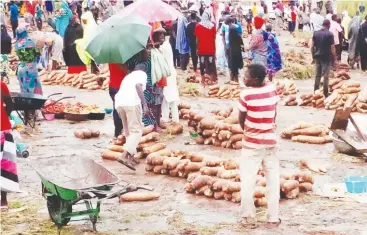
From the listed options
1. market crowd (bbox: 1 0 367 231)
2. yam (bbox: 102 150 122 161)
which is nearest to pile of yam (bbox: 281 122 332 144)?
market crowd (bbox: 1 0 367 231)

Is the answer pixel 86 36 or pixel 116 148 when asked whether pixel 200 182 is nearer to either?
pixel 116 148

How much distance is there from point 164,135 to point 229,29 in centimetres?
622

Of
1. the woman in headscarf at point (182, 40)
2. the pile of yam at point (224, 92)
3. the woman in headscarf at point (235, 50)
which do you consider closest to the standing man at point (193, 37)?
the woman in headscarf at point (182, 40)

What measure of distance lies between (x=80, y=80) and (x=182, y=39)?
11.6 feet

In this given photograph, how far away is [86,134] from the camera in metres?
11.5

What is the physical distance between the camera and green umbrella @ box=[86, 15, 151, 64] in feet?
32.0

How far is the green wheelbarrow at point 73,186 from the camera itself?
6.61 meters

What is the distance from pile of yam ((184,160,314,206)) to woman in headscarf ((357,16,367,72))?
12801 mm

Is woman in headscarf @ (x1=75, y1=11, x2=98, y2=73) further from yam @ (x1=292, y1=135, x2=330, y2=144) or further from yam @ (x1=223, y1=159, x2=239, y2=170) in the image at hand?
yam @ (x1=223, y1=159, x2=239, y2=170)

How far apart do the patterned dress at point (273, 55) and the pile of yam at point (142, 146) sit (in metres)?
6.40

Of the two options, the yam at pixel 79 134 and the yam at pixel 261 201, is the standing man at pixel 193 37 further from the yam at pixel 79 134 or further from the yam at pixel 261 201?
the yam at pixel 261 201

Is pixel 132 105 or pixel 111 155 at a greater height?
pixel 132 105

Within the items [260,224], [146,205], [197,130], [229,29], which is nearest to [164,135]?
[197,130]

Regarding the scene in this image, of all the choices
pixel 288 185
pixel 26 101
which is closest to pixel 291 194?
pixel 288 185
